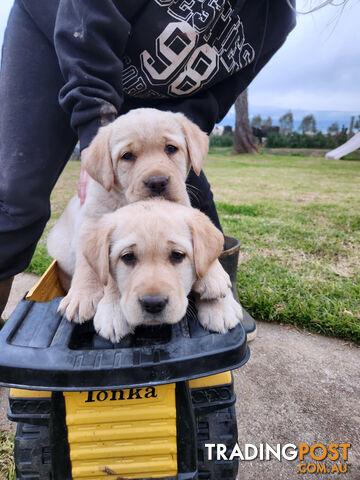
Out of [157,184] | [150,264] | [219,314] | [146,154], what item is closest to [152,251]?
[150,264]

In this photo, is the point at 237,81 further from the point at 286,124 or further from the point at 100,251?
the point at 286,124

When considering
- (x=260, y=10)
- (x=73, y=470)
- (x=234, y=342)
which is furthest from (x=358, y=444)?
(x=260, y=10)

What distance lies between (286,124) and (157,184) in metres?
28.6

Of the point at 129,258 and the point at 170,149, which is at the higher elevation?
the point at 170,149

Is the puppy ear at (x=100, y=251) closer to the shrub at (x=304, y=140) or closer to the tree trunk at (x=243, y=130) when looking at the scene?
the tree trunk at (x=243, y=130)

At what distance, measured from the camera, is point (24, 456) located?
1.25 meters

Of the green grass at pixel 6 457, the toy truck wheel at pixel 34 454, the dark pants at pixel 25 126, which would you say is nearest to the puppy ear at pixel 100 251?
the toy truck wheel at pixel 34 454

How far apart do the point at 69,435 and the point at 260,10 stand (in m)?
2.45

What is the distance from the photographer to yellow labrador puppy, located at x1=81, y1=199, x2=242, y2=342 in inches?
53.2

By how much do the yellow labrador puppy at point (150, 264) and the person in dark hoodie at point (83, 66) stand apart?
65cm

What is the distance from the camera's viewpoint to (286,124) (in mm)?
27844

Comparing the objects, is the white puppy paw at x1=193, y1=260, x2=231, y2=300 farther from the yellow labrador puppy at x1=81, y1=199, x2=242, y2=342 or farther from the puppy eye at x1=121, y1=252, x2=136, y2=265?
the puppy eye at x1=121, y1=252, x2=136, y2=265

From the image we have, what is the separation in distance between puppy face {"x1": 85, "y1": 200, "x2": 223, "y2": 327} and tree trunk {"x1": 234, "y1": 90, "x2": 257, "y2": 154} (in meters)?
18.5

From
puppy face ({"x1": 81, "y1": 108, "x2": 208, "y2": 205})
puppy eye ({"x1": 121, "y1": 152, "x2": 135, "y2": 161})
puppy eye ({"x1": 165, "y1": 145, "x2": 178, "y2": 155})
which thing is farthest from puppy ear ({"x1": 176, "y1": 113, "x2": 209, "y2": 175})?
puppy eye ({"x1": 121, "y1": 152, "x2": 135, "y2": 161})
